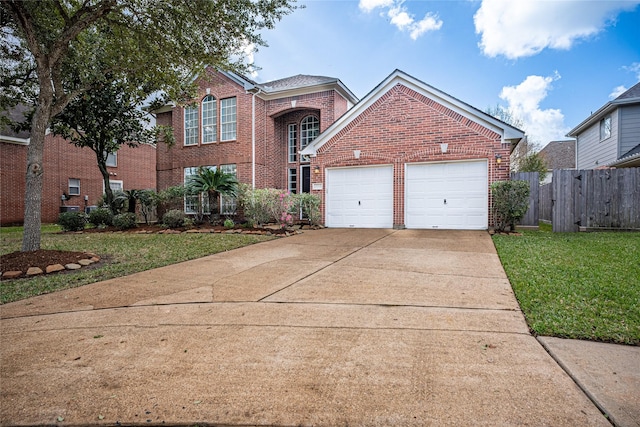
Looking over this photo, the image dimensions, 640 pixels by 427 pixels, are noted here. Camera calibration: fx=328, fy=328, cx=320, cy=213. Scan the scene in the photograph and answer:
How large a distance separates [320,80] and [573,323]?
13.8 metres

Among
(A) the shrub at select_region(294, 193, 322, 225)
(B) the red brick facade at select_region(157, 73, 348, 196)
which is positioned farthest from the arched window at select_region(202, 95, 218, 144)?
(A) the shrub at select_region(294, 193, 322, 225)

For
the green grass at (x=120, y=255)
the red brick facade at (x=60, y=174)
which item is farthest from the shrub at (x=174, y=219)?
the red brick facade at (x=60, y=174)

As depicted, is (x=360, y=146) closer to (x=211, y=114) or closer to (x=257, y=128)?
(x=257, y=128)

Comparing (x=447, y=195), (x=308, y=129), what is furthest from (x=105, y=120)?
(x=447, y=195)

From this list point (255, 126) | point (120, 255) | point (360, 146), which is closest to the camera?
point (120, 255)

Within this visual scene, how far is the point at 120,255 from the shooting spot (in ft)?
23.0

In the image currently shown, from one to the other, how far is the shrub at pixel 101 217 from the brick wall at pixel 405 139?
8.33 metres

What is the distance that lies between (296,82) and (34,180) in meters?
11.5

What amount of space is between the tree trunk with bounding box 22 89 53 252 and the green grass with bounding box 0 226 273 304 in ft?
4.00

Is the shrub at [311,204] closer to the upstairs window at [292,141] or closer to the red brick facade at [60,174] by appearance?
the upstairs window at [292,141]

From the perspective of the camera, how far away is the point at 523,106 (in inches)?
880

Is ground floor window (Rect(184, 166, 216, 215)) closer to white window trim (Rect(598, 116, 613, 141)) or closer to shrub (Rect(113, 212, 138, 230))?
shrub (Rect(113, 212, 138, 230))

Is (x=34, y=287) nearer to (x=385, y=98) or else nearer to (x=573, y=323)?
(x=573, y=323)

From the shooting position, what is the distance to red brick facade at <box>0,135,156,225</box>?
54.0 feet
